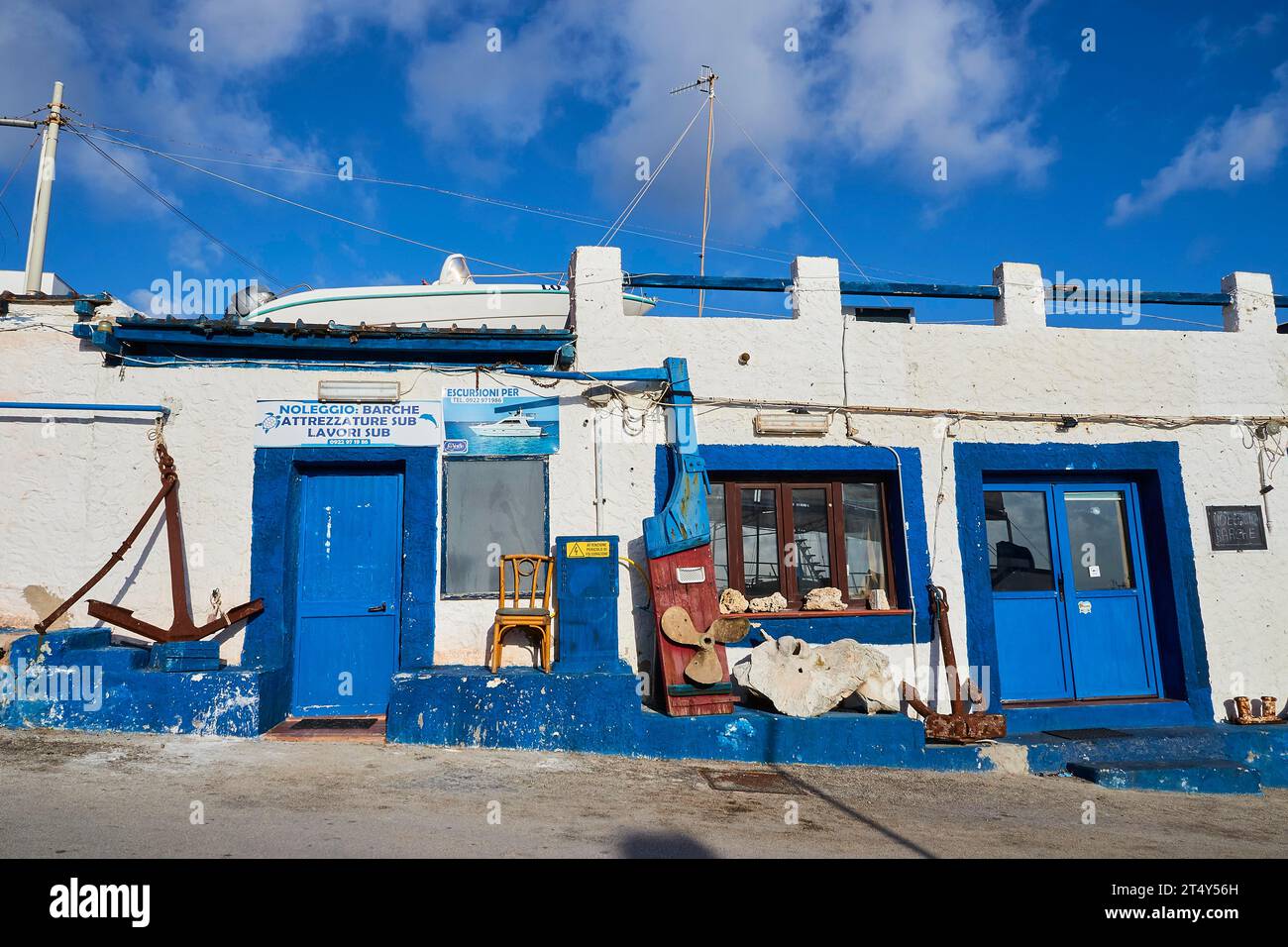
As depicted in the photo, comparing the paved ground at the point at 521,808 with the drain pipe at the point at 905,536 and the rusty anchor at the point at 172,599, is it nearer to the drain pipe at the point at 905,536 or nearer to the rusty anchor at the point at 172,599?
the rusty anchor at the point at 172,599

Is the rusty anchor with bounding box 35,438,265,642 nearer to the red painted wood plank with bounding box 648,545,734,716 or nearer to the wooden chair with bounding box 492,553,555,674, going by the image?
the wooden chair with bounding box 492,553,555,674

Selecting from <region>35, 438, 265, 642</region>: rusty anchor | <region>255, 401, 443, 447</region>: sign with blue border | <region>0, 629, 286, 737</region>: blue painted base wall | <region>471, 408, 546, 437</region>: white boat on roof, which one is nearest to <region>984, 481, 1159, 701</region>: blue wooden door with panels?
<region>471, 408, 546, 437</region>: white boat on roof

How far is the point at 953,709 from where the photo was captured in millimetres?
8133

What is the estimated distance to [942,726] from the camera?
779 cm

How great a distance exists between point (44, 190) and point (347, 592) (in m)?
9.66

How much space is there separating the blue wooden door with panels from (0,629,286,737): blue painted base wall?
24.3 ft

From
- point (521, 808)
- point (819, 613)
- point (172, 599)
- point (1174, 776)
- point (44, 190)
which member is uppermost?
point (44, 190)

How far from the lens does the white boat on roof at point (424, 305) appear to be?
1034cm

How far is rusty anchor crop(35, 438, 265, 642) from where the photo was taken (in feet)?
23.7

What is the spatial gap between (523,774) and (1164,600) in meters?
7.20

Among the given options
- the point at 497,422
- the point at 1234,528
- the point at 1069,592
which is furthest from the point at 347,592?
the point at 1234,528

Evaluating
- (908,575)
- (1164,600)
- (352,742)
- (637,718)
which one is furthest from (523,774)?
(1164,600)

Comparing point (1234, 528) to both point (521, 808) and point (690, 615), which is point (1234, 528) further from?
A: point (521, 808)

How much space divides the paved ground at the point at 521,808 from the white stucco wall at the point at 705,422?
1572 mm
